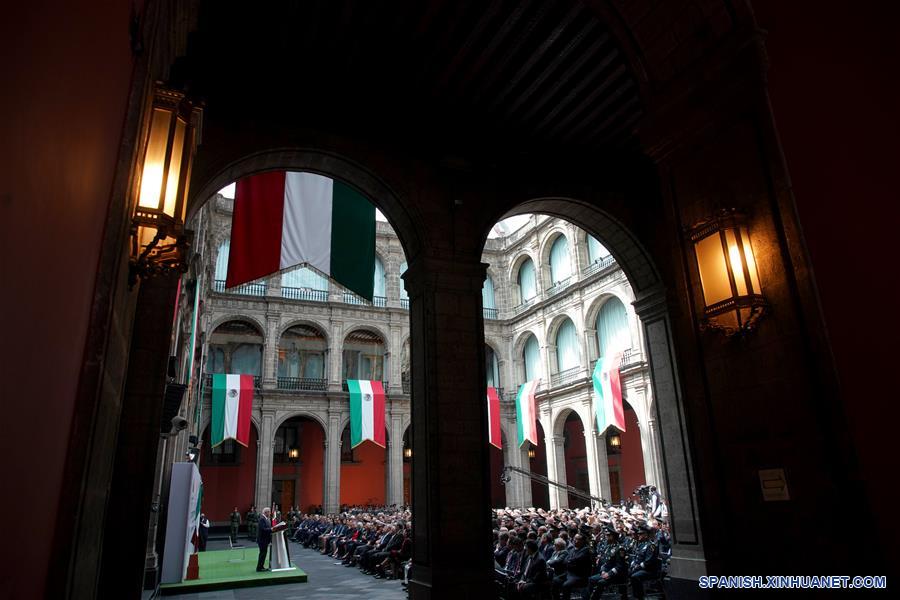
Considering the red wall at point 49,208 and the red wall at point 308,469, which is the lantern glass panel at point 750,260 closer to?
the red wall at point 49,208

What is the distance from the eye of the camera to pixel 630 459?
901 inches

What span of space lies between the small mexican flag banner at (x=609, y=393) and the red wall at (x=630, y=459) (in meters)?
4.30

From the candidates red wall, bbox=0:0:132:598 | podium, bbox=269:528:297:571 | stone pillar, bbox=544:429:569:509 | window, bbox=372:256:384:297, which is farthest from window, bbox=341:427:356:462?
red wall, bbox=0:0:132:598

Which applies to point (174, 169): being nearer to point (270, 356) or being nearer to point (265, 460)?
point (265, 460)

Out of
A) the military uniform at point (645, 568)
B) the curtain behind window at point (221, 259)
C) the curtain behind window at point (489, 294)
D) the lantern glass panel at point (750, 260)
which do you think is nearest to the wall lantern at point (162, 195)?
the lantern glass panel at point (750, 260)

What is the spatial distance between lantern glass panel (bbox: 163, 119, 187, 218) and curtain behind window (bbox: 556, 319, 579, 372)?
815 inches

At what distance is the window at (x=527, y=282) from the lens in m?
25.5

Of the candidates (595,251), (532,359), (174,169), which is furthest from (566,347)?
(174,169)

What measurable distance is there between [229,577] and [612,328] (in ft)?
48.3

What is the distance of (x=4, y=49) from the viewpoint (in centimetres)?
109

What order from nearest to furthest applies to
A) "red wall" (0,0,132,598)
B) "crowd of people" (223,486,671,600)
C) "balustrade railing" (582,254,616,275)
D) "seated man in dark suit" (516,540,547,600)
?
"red wall" (0,0,132,598) < "seated man in dark suit" (516,540,547,600) < "crowd of people" (223,486,671,600) < "balustrade railing" (582,254,616,275)

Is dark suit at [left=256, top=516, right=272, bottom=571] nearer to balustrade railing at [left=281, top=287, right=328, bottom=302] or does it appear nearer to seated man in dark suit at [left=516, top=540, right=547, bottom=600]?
seated man in dark suit at [left=516, top=540, right=547, bottom=600]

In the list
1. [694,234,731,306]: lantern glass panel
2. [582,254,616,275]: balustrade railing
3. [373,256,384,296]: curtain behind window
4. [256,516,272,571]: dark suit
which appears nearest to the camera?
[694,234,731,306]: lantern glass panel

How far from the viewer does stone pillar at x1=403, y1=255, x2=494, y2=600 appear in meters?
6.03
